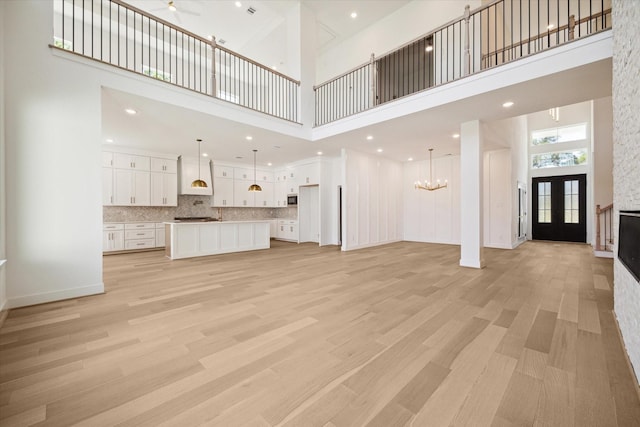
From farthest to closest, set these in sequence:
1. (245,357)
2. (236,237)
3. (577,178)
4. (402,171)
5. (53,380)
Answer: (402,171)
(577,178)
(236,237)
(245,357)
(53,380)

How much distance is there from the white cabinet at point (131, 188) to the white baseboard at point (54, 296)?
4.77 m

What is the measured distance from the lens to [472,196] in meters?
5.14

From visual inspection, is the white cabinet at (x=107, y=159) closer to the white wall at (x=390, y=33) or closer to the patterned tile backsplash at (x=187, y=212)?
the patterned tile backsplash at (x=187, y=212)

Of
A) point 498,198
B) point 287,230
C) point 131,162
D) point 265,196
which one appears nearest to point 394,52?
point 498,198

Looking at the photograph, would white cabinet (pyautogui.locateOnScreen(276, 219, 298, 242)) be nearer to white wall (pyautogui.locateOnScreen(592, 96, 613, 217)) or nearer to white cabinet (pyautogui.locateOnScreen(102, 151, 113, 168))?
white cabinet (pyautogui.locateOnScreen(102, 151, 113, 168))

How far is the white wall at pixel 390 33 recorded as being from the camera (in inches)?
251

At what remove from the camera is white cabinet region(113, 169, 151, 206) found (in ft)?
23.7

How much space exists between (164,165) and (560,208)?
45.2 ft

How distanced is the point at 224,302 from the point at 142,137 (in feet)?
17.8

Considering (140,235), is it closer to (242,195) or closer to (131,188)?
(131,188)

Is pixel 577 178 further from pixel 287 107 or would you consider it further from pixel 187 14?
pixel 187 14

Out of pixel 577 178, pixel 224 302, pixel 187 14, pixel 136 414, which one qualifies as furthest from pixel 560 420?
pixel 577 178

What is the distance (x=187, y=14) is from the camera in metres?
6.95

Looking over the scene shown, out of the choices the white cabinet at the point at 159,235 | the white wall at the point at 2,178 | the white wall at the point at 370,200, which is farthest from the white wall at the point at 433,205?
the white wall at the point at 2,178
